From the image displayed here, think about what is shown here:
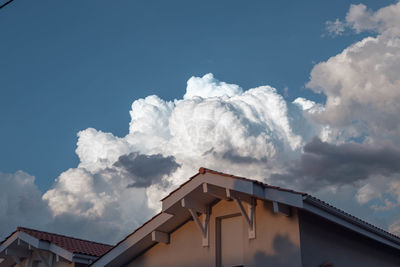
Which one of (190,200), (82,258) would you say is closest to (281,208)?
(190,200)

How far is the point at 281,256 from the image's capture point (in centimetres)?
1298

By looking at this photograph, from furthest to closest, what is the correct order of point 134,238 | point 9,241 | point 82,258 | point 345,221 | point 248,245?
point 9,241 < point 82,258 < point 134,238 < point 248,245 < point 345,221

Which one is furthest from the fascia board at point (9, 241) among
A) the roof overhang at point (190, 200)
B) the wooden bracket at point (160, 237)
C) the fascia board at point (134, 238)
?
the wooden bracket at point (160, 237)

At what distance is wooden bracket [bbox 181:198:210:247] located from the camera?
14336mm

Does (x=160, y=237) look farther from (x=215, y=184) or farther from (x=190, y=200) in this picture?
(x=215, y=184)

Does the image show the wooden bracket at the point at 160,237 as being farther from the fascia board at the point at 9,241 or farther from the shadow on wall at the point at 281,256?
the fascia board at the point at 9,241

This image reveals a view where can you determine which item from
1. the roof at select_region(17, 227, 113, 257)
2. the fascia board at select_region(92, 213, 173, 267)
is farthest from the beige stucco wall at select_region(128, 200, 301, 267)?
the roof at select_region(17, 227, 113, 257)

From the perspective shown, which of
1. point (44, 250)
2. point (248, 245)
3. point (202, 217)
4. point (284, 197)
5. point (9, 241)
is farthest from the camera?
point (9, 241)

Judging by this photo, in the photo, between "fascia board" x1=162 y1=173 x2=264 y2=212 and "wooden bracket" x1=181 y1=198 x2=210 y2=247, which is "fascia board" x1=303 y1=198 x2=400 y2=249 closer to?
"fascia board" x1=162 y1=173 x2=264 y2=212

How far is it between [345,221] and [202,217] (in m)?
4.04

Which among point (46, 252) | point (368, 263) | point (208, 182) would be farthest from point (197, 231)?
point (46, 252)

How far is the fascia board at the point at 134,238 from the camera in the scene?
15.0 meters

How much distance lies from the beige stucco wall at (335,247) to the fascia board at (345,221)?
0.48 m

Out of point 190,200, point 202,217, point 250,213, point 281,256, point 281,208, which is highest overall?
point 190,200
